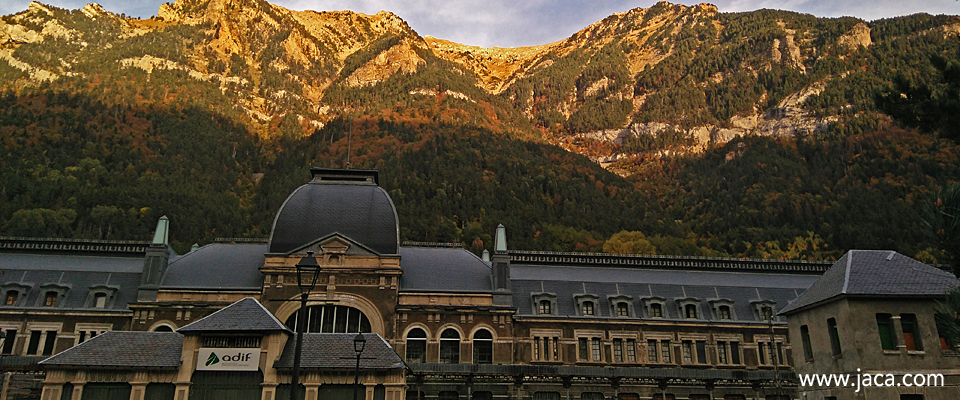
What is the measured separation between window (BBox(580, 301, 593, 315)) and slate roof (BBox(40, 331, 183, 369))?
2848cm

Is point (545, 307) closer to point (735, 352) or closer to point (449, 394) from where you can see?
point (449, 394)

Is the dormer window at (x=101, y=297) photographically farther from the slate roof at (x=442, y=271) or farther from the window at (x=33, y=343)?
the slate roof at (x=442, y=271)

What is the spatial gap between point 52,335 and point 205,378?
20.9 metres

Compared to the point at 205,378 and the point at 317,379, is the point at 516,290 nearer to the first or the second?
the point at 317,379

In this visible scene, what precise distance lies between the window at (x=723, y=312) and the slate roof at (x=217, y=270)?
35.3 m

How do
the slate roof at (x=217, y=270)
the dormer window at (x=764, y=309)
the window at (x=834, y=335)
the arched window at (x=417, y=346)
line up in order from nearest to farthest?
the window at (x=834, y=335) < the arched window at (x=417, y=346) < the slate roof at (x=217, y=270) < the dormer window at (x=764, y=309)

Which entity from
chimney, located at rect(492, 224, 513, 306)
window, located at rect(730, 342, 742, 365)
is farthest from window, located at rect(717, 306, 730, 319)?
chimney, located at rect(492, 224, 513, 306)

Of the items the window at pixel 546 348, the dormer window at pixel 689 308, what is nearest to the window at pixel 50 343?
the window at pixel 546 348

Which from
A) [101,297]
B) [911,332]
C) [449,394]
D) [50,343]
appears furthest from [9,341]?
[911,332]

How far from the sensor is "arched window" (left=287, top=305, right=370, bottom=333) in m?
48.2

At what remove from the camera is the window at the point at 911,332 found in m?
31.9

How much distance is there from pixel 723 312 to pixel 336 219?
3114cm

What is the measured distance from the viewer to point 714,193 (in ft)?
499

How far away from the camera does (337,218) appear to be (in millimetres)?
51938
